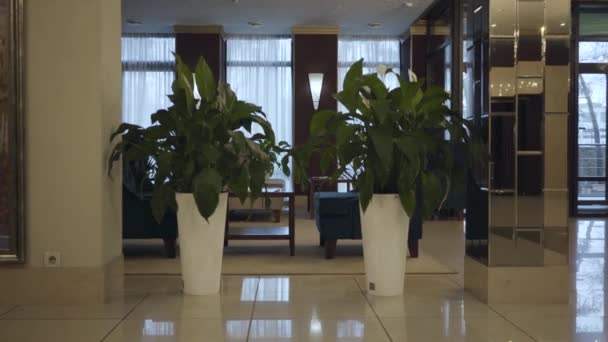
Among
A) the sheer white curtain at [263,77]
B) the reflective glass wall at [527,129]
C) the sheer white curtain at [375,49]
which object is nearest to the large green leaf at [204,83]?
the reflective glass wall at [527,129]

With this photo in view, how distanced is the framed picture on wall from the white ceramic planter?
34.1 inches

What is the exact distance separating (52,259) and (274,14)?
21.4 feet

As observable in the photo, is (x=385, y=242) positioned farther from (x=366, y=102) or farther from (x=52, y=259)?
(x=52, y=259)

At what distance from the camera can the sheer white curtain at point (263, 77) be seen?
35.3 ft

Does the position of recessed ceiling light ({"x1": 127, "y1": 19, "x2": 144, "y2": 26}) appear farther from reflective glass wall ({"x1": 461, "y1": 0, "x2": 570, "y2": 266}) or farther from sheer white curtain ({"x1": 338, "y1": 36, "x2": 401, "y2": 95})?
reflective glass wall ({"x1": 461, "y1": 0, "x2": 570, "y2": 266})

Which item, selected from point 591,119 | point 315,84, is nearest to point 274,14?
point 315,84

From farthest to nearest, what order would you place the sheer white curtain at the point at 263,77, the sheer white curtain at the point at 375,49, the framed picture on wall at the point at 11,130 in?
the sheer white curtain at the point at 375,49
the sheer white curtain at the point at 263,77
the framed picture on wall at the point at 11,130

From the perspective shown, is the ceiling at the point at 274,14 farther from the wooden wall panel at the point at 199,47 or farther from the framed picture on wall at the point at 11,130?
the framed picture on wall at the point at 11,130

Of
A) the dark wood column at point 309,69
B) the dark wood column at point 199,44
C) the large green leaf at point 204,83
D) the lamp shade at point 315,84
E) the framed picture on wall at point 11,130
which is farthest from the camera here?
the dark wood column at point 309,69

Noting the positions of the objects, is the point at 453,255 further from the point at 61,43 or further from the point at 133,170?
the point at 61,43

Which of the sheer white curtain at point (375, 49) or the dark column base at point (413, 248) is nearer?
the dark column base at point (413, 248)

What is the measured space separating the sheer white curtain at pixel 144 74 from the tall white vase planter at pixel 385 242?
289 inches

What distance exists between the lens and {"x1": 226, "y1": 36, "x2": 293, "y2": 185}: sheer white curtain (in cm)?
1076

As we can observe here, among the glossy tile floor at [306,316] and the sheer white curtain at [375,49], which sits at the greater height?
the sheer white curtain at [375,49]
